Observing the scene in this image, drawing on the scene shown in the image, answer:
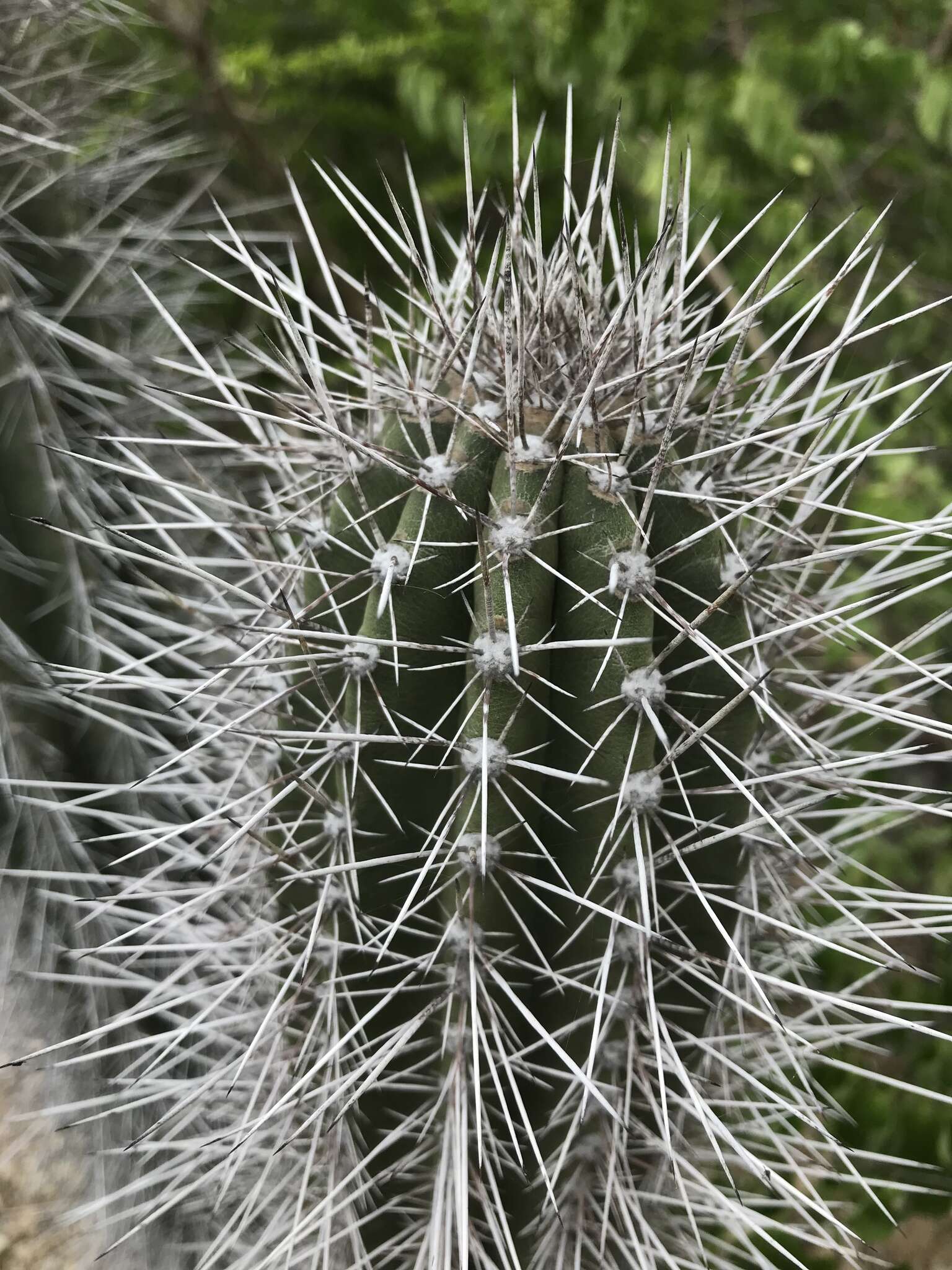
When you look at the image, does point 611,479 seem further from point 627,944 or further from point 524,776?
point 627,944

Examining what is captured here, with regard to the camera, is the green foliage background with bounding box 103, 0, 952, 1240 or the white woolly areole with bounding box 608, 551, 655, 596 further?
the green foliage background with bounding box 103, 0, 952, 1240

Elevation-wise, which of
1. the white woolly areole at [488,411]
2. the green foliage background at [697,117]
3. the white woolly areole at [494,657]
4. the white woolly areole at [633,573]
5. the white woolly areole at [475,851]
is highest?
the green foliage background at [697,117]

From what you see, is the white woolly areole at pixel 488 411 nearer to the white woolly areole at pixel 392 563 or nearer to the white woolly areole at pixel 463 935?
the white woolly areole at pixel 392 563

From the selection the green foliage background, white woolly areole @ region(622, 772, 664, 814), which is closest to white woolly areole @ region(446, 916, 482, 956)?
white woolly areole @ region(622, 772, 664, 814)

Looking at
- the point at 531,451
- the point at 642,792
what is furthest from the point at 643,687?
the point at 531,451

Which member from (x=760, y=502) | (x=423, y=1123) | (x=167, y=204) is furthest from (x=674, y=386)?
(x=167, y=204)

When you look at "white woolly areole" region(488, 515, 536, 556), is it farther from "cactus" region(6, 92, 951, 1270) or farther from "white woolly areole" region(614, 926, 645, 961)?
"white woolly areole" region(614, 926, 645, 961)

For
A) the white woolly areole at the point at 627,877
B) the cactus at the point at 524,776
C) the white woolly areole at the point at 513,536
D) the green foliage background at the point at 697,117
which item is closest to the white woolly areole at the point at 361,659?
the cactus at the point at 524,776

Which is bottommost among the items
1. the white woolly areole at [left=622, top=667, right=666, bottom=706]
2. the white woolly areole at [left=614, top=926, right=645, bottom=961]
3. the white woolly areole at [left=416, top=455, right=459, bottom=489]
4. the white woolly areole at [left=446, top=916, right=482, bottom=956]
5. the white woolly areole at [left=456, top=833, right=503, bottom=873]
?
the white woolly areole at [left=614, top=926, right=645, bottom=961]
